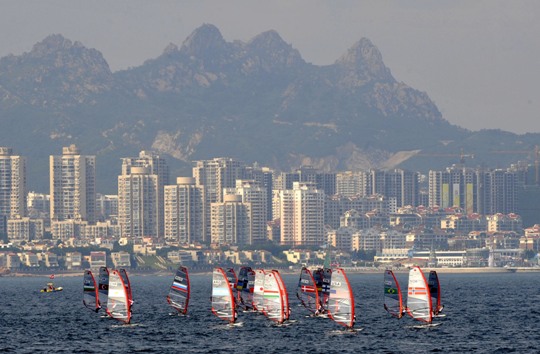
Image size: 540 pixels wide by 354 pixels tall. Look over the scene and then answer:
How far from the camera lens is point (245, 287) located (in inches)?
5960

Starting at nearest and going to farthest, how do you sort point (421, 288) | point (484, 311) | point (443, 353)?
point (443, 353), point (421, 288), point (484, 311)

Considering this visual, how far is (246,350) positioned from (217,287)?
54.1 ft

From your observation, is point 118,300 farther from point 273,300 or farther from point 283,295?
point 283,295

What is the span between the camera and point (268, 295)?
136 metres

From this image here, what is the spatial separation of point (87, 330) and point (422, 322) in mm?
30549

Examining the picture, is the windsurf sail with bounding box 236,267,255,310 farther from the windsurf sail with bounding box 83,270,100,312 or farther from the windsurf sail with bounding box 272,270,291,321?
the windsurf sail with bounding box 83,270,100,312

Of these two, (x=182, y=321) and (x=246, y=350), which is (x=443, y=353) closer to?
(x=246, y=350)

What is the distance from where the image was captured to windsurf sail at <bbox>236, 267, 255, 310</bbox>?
490 feet

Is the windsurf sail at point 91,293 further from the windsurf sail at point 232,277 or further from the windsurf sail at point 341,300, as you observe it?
the windsurf sail at point 341,300

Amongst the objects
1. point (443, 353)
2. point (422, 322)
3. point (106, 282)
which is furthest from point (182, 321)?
point (443, 353)

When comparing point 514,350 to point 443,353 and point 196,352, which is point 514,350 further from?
point 196,352

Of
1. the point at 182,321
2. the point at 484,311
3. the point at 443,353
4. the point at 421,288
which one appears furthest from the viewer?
the point at 484,311

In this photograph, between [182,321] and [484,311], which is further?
[484,311]

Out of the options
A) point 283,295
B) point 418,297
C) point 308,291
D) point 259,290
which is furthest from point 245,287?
point 418,297
